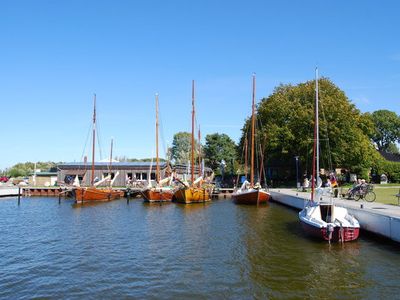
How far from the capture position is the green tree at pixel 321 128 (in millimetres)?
51031

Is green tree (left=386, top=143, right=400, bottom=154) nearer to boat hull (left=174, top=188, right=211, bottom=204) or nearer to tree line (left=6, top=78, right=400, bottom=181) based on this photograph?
tree line (left=6, top=78, right=400, bottom=181)

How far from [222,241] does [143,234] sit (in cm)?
502

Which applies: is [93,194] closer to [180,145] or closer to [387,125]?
[387,125]

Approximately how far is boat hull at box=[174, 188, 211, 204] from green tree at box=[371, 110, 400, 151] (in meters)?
62.2

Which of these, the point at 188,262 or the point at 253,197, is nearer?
the point at 188,262

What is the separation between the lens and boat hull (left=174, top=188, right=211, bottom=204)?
4162 cm

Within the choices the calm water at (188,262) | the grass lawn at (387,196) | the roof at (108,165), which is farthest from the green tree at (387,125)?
the calm water at (188,262)

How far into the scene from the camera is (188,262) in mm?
16203

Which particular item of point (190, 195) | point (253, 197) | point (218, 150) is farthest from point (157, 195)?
point (218, 150)

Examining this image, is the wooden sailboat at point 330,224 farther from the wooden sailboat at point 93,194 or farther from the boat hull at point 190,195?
the wooden sailboat at point 93,194

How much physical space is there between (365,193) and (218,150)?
71.6m

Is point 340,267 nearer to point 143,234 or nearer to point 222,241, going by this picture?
point 222,241

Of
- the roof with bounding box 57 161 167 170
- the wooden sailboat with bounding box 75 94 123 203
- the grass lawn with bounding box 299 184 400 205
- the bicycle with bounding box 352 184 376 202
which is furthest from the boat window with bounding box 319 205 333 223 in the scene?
the roof with bounding box 57 161 167 170

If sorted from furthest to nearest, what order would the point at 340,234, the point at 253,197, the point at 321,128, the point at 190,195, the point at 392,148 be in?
the point at 392,148
the point at 321,128
the point at 190,195
the point at 253,197
the point at 340,234
